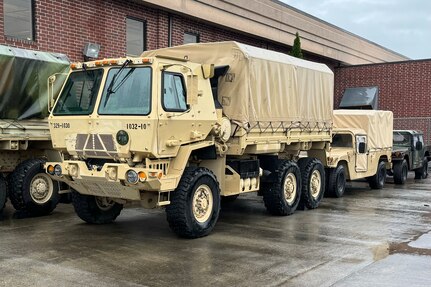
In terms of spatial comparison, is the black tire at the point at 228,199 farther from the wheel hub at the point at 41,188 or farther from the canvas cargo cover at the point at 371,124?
the canvas cargo cover at the point at 371,124

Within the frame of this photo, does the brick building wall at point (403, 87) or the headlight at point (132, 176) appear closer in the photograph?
the headlight at point (132, 176)

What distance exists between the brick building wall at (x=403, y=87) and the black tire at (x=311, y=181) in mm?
13956

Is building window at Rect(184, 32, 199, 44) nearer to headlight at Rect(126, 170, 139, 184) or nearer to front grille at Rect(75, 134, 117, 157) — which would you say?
front grille at Rect(75, 134, 117, 157)

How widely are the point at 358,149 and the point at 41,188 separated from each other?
8.54 m

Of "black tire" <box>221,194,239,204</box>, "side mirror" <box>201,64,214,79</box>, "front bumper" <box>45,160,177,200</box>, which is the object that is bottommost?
"black tire" <box>221,194,239,204</box>

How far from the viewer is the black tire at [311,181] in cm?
1113

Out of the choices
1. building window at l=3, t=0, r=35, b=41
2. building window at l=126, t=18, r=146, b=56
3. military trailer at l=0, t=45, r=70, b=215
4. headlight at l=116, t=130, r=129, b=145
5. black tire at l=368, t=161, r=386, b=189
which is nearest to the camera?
headlight at l=116, t=130, r=129, b=145

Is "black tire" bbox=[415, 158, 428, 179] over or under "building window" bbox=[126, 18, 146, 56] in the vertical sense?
under

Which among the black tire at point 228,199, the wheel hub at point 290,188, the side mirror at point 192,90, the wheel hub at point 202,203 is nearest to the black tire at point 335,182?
the black tire at point 228,199

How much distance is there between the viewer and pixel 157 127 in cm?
725

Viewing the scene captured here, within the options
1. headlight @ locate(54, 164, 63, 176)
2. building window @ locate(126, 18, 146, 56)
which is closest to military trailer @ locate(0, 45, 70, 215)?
headlight @ locate(54, 164, 63, 176)

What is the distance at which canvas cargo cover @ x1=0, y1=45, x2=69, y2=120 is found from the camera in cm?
966

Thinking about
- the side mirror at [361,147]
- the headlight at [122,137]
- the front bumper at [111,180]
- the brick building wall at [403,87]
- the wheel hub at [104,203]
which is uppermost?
the brick building wall at [403,87]

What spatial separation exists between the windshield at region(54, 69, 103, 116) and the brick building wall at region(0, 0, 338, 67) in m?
4.46
